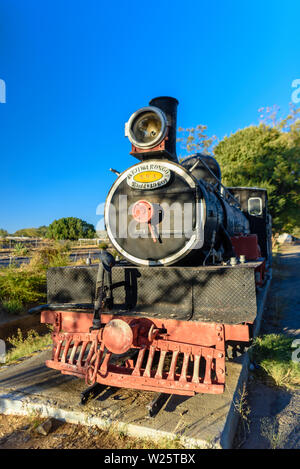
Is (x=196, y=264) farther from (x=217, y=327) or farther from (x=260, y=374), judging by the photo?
(x=260, y=374)

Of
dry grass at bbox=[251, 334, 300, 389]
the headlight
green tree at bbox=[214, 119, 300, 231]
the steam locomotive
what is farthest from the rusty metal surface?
green tree at bbox=[214, 119, 300, 231]

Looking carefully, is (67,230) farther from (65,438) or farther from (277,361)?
(65,438)

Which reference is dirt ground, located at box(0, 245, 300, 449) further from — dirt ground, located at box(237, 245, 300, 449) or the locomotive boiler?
the locomotive boiler

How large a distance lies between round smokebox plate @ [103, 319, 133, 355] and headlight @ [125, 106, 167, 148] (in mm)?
2064

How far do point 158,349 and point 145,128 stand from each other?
2.58 metres

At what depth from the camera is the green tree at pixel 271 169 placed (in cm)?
1833

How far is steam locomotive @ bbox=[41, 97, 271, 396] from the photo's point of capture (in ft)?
8.80

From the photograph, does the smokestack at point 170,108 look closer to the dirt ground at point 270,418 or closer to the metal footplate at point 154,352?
the metal footplate at point 154,352

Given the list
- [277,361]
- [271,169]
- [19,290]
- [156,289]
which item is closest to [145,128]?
[156,289]

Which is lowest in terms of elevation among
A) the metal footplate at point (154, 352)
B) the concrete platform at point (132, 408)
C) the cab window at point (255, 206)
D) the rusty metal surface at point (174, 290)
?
the concrete platform at point (132, 408)

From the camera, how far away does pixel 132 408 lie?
265cm

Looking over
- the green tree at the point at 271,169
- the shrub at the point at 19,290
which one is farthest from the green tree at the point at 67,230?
the shrub at the point at 19,290

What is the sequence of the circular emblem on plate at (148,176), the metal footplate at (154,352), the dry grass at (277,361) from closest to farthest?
1. the metal footplate at (154,352)
2. the circular emblem on plate at (148,176)
3. the dry grass at (277,361)
